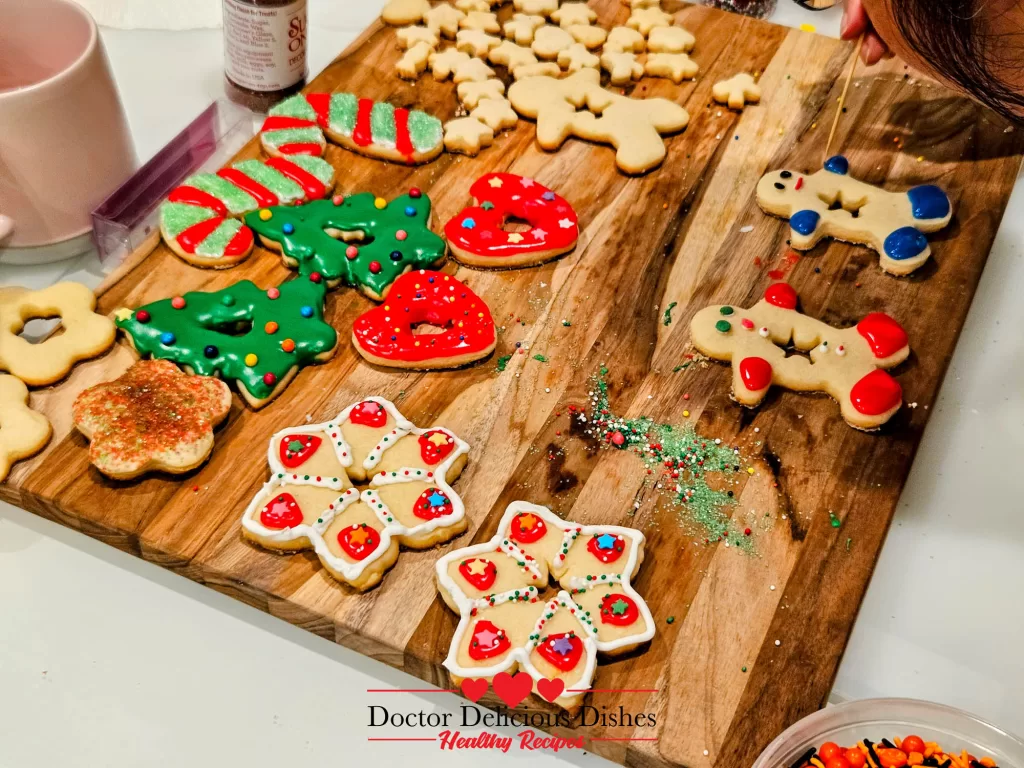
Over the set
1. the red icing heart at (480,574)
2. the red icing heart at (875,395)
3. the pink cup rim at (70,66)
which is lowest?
the red icing heart at (480,574)

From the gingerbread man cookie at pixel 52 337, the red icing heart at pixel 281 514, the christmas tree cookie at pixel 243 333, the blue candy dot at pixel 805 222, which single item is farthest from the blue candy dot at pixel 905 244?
the gingerbread man cookie at pixel 52 337

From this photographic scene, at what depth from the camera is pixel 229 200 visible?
1471 millimetres

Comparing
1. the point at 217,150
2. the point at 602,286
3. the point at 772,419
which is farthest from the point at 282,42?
the point at 772,419

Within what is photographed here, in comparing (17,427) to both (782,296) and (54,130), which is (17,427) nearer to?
(54,130)

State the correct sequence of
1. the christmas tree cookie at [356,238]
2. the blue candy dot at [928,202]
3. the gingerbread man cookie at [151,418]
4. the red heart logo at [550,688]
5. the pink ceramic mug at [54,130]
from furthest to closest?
1. the blue candy dot at [928,202]
2. the christmas tree cookie at [356,238]
3. the pink ceramic mug at [54,130]
4. the gingerbread man cookie at [151,418]
5. the red heart logo at [550,688]

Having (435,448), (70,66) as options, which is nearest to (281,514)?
(435,448)

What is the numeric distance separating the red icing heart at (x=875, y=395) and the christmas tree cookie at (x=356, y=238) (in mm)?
605

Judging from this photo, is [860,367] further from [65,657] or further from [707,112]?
[65,657]

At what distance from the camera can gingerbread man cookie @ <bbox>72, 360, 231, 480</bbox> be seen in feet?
3.88

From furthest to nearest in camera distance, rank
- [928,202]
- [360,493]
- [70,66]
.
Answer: [928,202] < [70,66] < [360,493]

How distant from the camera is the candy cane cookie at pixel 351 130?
5.11ft

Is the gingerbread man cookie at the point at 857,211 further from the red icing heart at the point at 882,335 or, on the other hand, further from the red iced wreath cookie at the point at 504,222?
the red iced wreath cookie at the point at 504,222

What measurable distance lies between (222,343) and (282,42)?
0.57 meters

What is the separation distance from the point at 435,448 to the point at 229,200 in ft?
1.76
